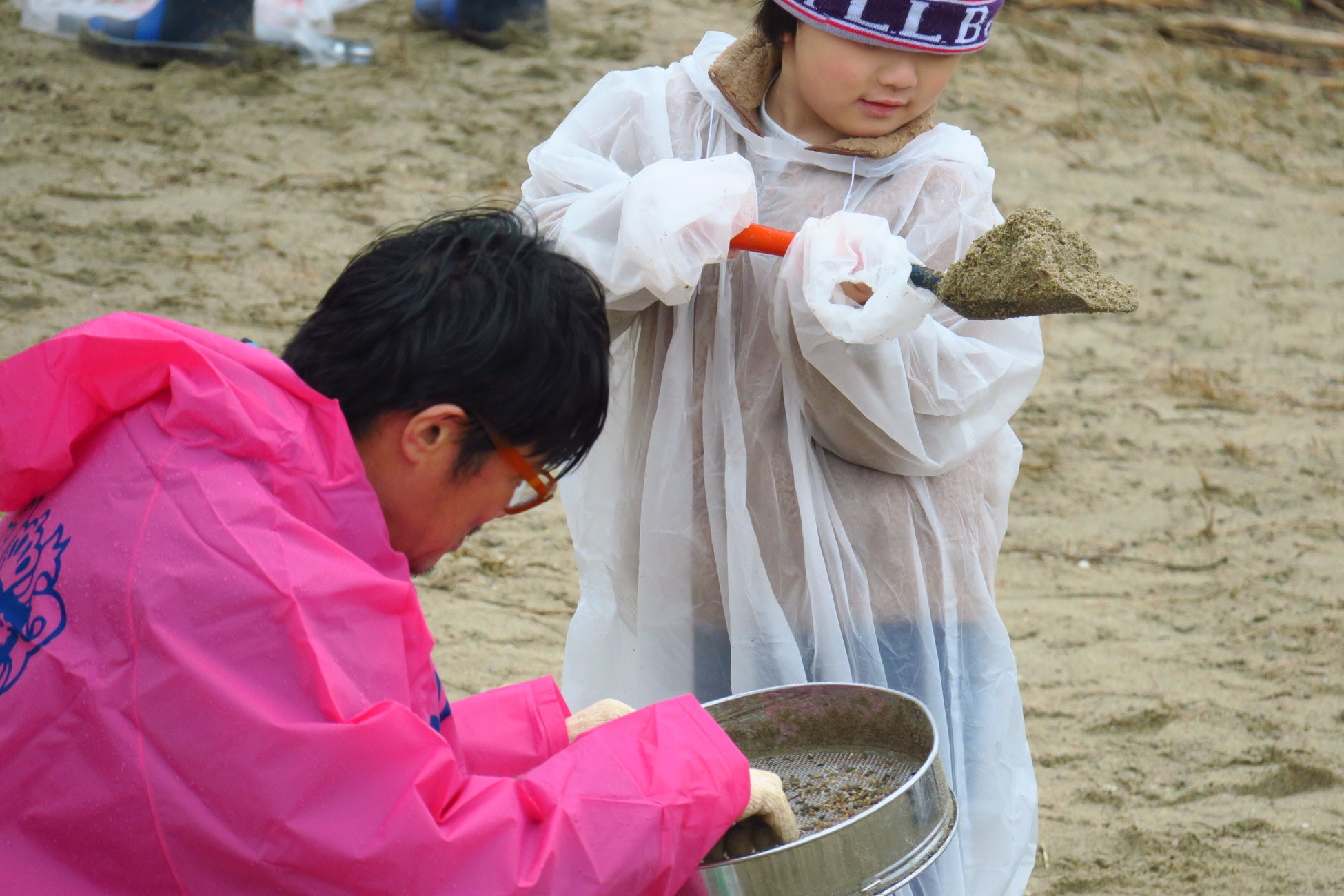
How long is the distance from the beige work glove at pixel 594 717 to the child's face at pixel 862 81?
73cm

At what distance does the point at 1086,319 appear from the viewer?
5.14 m

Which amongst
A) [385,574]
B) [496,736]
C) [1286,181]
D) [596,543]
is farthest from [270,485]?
[1286,181]

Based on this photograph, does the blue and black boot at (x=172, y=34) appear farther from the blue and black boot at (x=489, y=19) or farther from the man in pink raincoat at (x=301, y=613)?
the man in pink raincoat at (x=301, y=613)

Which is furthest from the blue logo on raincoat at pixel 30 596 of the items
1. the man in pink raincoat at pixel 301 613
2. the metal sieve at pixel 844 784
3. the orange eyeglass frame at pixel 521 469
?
the metal sieve at pixel 844 784

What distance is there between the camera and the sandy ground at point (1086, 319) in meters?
2.93

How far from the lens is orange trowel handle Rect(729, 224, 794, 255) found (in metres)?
1.57

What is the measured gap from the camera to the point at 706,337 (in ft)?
5.68

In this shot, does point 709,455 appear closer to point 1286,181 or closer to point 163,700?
point 163,700

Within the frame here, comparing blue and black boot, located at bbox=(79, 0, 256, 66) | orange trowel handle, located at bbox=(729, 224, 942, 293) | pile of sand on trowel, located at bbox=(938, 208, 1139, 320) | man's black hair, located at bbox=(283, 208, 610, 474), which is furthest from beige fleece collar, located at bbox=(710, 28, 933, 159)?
blue and black boot, located at bbox=(79, 0, 256, 66)

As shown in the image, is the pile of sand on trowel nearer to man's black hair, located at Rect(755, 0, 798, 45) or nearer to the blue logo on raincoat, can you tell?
man's black hair, located at Rect(755, 0, 798, 45)

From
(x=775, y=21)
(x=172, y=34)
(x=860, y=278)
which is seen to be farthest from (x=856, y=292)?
(x=172, y=34)

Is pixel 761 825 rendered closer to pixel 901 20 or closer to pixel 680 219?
pixel 680 219

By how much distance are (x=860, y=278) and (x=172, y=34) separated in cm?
476

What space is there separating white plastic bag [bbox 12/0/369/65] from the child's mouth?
448 centimetres
